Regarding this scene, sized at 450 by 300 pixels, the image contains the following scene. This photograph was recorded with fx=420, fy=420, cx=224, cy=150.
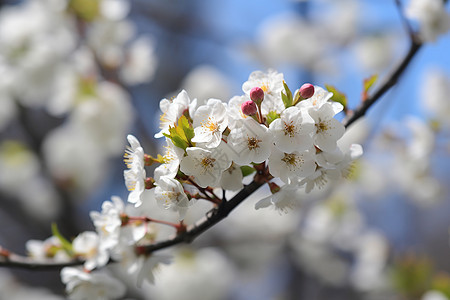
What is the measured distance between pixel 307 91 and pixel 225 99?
2836 millimetres

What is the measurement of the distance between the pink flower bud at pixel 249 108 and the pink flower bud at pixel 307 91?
0.08 meters

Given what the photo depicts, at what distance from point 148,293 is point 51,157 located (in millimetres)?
1311

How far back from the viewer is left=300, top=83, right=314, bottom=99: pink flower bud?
0.65m

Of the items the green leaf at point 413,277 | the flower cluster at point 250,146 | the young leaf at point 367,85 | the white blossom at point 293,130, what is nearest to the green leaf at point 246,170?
the flower cluster at point 250,146

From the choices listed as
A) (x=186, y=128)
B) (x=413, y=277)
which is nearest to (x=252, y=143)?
(x=186, y=128)

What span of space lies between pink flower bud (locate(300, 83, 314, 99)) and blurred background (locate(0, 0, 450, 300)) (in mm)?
639

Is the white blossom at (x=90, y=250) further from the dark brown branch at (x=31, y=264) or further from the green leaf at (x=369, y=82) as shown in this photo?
the green leaf at (x=369, y=82)

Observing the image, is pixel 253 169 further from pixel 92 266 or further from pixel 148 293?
pixel 148 293

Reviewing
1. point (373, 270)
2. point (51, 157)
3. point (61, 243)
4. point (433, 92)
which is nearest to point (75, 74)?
point (51, 157)

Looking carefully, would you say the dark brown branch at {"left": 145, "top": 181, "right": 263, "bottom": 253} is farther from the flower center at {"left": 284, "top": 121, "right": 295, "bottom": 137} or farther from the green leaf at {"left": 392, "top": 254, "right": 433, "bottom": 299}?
→ the green leaf at {"left": 392, "top": 254, "right": 433, "bottom": 299}

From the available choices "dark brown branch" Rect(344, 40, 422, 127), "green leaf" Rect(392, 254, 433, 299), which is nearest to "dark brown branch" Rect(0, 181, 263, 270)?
"dark brown branch" Rect(344, 40, 422, 127)

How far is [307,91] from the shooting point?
25.8 inches

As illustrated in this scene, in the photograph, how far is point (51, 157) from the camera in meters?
3.10

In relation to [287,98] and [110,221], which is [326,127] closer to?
[287,98]
